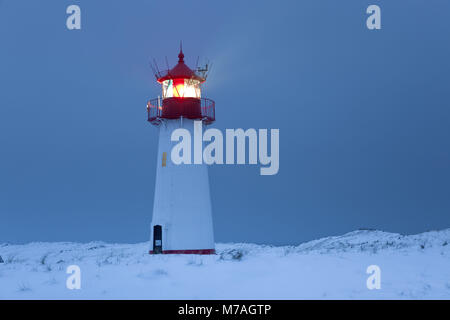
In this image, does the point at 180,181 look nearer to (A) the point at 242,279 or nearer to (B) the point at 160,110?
(B) the point at 160,110

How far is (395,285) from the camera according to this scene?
44.6 feet

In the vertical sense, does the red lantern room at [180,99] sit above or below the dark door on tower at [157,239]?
above

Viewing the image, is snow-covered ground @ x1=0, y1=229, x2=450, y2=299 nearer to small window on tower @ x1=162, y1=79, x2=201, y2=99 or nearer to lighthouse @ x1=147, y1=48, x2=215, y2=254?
lighthouse @ x1=147, y1=48, x2=215, y2=254

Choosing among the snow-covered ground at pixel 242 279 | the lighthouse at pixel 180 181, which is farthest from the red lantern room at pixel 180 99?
the snow-covered ground at pixel 242 279

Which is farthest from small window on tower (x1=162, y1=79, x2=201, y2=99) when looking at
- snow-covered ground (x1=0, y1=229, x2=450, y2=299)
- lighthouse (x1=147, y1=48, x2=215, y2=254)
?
snow-covered ground (x1=0, y1=229, x2=450, y2=299)

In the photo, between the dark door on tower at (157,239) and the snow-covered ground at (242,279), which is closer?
the snow-covered ground at (242,279)

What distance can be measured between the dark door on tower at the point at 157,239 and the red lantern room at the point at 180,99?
209 inches

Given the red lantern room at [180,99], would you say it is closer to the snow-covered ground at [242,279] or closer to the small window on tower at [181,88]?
→ the small window on tower at [181,88]

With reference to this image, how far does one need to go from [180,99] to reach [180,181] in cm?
401

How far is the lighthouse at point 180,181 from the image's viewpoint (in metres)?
25.4

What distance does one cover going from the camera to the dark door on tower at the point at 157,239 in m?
25.6

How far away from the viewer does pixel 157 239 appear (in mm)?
25750

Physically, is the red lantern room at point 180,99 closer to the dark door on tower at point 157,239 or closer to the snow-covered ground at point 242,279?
the dark door on tower at point 157,239
